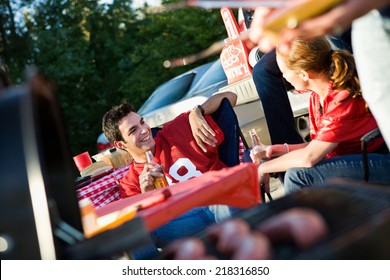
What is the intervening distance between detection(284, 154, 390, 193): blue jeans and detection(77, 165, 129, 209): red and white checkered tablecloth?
1074 millimetres

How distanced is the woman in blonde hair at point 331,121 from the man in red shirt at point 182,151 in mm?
483

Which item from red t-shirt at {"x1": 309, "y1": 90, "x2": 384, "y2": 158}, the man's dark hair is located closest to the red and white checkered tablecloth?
the man's dark hair

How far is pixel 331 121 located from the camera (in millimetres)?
2033

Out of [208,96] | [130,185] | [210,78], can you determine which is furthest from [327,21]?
[210,78]

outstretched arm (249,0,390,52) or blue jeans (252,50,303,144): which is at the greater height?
outstretched arm (249,0,390,52)

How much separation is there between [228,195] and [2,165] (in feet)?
2.11

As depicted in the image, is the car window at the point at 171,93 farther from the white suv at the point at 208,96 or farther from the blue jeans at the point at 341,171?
the blue jeans at the point at 341,171

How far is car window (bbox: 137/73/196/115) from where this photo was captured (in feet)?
19.0

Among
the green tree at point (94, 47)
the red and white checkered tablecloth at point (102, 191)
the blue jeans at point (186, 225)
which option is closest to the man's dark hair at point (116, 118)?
the red and white checkered tablecloth at point (102, 191)

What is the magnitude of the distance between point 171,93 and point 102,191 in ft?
10.6

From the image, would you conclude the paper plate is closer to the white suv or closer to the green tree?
the white suv

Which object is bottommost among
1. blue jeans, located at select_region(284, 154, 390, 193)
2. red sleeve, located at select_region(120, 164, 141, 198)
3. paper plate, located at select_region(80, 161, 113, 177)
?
blue jeans, located at select_region(284, 154, 390, 193)
